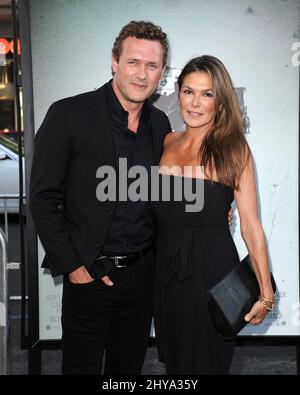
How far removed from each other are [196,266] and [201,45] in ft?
4.46

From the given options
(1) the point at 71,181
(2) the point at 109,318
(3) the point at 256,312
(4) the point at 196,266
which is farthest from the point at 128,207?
Answer: (3) the point at 256,312

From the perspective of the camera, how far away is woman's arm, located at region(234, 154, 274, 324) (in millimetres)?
2713

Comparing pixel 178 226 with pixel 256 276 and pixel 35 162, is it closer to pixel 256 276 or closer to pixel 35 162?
pixel 256 276

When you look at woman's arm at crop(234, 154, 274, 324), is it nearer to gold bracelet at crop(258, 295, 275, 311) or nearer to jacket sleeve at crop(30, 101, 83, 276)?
gold bracelet at crop(258, 295, 275, 311)

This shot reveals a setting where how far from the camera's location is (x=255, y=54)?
3486 mm

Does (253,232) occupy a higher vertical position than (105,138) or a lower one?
lower

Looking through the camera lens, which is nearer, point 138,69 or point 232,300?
point 232,300

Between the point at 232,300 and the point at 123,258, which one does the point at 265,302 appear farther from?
the point at 123,258

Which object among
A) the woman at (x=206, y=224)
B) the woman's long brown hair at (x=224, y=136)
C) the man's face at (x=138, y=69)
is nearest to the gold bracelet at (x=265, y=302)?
the woman at (x=206, y=224)

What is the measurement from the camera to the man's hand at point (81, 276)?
109 inches

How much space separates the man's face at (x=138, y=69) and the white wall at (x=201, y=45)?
0.62 m

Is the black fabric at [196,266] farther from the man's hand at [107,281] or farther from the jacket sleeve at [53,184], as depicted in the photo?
the jacket sleeve at [53,184]

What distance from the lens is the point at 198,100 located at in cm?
276

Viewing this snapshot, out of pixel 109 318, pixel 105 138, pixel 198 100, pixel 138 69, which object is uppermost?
pixel 138 69
